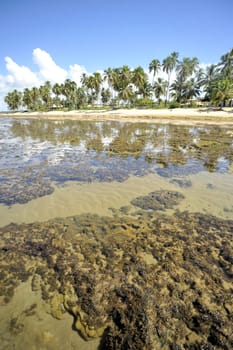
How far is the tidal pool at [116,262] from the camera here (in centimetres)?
295

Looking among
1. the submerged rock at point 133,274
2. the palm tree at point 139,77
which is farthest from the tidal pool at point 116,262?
the palm tree at point 139,77

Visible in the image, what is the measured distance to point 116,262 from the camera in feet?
14.2

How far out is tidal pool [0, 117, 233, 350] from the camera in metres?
2.95

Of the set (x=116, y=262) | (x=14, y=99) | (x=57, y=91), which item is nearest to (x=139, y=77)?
(x=57, y=91)

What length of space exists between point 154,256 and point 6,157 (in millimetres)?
13011

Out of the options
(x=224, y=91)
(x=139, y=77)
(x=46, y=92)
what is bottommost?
(x=224, y=91)

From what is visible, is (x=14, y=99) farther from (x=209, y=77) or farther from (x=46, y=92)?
(x=209, y=77)

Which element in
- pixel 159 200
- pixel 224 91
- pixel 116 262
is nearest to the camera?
pixel 116 262

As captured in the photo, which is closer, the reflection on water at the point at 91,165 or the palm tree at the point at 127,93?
the reflection on water at the point at 91,165

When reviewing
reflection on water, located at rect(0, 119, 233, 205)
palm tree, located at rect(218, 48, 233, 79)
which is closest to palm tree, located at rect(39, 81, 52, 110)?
palm tree, located at rect(218, 48, 233, 79)

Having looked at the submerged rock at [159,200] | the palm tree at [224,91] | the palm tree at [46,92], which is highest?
the palm tree at [46,92]

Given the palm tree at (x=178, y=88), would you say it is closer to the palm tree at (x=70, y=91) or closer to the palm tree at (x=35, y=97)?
the palm tree at (x=70, y=91)

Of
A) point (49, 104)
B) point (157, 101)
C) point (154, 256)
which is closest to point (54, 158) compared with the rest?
point (154, 256)

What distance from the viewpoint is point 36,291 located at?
366cm
